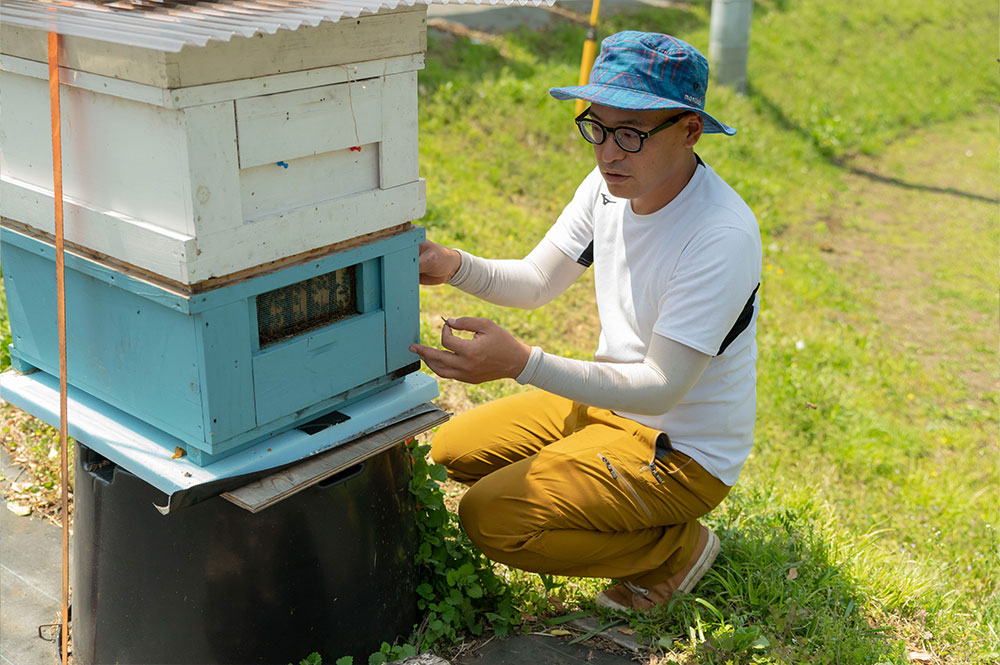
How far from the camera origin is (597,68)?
265cm

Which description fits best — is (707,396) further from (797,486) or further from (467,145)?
(467,145)

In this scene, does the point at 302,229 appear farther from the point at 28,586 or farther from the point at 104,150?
the point at 28,586

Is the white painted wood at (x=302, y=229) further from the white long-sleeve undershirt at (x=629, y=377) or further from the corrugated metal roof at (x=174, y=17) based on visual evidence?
the white long-sleeve undershirt at (x=629, y=377)

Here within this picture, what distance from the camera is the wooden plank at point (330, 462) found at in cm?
206

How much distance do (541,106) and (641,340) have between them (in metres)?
5.27

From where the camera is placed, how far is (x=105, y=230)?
2025 millimetres

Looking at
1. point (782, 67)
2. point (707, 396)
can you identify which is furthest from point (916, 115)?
point (707, 396)

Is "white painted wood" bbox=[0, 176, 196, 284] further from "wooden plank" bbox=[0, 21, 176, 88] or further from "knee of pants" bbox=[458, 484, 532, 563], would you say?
"knee of pants" bbox=[458, 484, 532, 563]

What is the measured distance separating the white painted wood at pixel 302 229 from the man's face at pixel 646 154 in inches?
21.9

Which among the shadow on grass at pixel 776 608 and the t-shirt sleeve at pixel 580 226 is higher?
the t-shirt sleeve at pixel 580 226

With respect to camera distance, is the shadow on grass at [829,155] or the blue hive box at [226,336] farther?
the shadow on grass at [829,155]

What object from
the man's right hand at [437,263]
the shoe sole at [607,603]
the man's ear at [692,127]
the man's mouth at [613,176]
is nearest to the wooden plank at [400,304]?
the man's right hand at [437,263]

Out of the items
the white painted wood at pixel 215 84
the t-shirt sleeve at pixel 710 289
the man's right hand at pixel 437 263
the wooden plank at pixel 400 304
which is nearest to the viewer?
the white painted wood at pixel 215 84

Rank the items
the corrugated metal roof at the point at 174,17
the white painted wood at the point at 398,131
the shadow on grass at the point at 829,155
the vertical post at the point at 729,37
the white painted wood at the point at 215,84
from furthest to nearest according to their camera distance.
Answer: the vertical post at the point at 729,37
the shadow on grass at the point at 829,155
the white painted wood at the point at 398,131
the white painted wood at the point at 215,84
the corrugated metal roof at the point at 174,17
